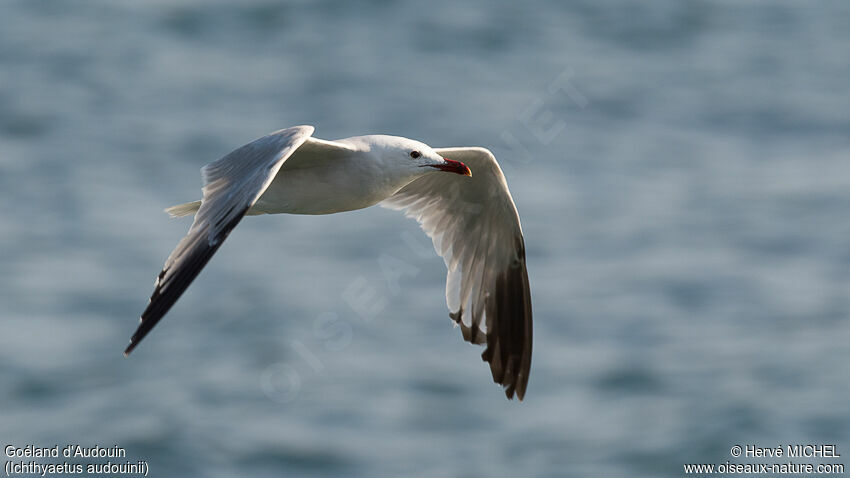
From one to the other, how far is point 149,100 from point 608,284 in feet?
40.9

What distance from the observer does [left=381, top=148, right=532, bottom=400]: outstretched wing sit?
914cm

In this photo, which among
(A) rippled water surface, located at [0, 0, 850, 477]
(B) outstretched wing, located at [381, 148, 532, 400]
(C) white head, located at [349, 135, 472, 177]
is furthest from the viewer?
(A) rippled water surface, located at [0, 0, 850, 477]

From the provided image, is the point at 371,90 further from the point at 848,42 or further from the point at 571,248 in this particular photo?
the point at 848,42

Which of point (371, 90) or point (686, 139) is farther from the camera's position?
point (371, 90)

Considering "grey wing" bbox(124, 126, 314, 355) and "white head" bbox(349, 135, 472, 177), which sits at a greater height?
"white head" bbox(349, 135, 472, 177)

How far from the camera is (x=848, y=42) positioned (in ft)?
101

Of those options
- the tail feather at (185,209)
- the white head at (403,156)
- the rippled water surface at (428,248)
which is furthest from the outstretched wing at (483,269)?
the rippled water surface at (428,248)

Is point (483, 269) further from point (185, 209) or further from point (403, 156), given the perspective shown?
point (185, 209)

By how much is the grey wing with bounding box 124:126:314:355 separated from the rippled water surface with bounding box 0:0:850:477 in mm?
9712

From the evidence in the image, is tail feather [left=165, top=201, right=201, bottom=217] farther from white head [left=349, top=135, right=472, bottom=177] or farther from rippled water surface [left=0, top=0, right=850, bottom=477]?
rippled water surface [left=0, top=0, right=850, bottom=477]

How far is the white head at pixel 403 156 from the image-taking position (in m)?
7.58

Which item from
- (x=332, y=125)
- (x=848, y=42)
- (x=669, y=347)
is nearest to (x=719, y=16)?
(x=848, y=42)

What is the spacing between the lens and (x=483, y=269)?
9.33 m

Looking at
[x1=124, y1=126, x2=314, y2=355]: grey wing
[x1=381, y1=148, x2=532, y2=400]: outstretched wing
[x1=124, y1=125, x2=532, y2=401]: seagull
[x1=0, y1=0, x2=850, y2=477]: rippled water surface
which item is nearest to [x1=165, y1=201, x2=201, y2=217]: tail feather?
[x1=124, y1=125, x2=532, y2=401]: seagull
